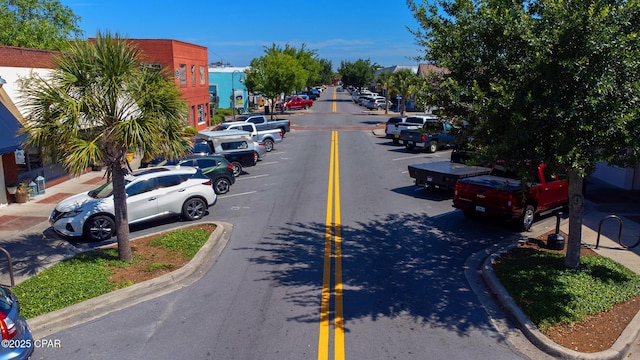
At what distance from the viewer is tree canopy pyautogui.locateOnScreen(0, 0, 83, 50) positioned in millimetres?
29891

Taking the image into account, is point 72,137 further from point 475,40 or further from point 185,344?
point 475,40

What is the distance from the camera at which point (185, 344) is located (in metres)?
7.04

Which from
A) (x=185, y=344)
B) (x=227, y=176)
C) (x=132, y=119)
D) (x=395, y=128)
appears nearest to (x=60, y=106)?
(x=132, y=119)

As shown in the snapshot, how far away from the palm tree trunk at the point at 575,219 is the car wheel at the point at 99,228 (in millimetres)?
10291

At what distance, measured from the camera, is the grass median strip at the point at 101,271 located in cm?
834

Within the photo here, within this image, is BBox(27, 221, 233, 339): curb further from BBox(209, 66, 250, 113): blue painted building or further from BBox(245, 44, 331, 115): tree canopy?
BBox(209, 66, 250, 113): blue painted building

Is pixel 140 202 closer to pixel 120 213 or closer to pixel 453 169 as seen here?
pixel 120 213

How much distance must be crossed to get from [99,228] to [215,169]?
5.85 m

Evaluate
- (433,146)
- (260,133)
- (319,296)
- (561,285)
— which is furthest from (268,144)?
(561,285)

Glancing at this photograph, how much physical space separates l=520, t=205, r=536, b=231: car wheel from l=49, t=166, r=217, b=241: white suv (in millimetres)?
8380

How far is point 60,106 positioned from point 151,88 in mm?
1612

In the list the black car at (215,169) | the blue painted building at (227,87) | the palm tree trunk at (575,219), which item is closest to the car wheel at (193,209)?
the black car at (215,169)

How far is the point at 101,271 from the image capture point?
32.0 ft

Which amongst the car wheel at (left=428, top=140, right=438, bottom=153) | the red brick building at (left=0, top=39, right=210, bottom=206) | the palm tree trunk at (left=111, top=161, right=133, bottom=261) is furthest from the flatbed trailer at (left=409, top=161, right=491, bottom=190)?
the car wheel at (left=428, top=140, right=438, bottom=153)
